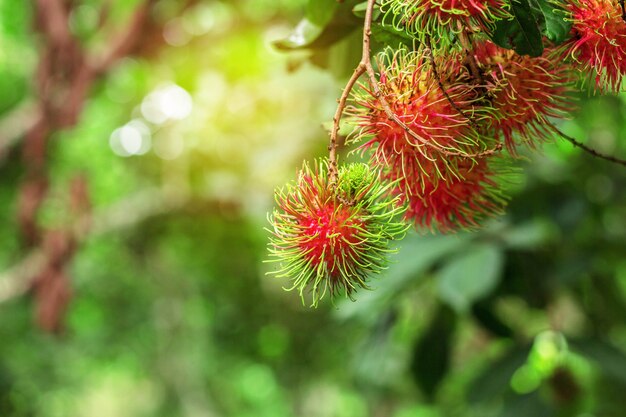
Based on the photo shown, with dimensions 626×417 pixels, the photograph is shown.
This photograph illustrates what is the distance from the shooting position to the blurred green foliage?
152 centimetres

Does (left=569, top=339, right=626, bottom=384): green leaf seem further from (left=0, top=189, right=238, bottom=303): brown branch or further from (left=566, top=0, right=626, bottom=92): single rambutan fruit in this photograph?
(left=0, top=189, right=238, bottom=303): brown branch

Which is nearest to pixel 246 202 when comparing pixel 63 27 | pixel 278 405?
pixel 63 27

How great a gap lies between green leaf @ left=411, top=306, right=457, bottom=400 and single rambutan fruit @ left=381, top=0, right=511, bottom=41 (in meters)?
1.18

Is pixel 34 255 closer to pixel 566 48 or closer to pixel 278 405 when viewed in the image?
pixel 566 48

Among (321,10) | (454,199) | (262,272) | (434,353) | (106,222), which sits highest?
(321,10)

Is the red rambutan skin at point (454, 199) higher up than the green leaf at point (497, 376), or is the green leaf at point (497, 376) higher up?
the red rambutan skin at point (454, 199)

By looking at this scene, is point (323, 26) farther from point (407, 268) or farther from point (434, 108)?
point (407, 268)

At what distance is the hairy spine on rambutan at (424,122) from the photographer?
570mm

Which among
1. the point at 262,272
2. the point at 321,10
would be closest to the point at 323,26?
the point at 321,10

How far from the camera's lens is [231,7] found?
3.62 meters

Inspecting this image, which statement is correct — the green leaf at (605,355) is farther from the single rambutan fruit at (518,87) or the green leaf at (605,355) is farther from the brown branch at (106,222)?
the brown branch at (106,222)

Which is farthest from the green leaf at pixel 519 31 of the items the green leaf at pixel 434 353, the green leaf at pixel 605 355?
the green leaf at pixel 434 353

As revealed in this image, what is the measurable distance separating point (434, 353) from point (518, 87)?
1127 mm

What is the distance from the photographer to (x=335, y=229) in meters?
0.56
